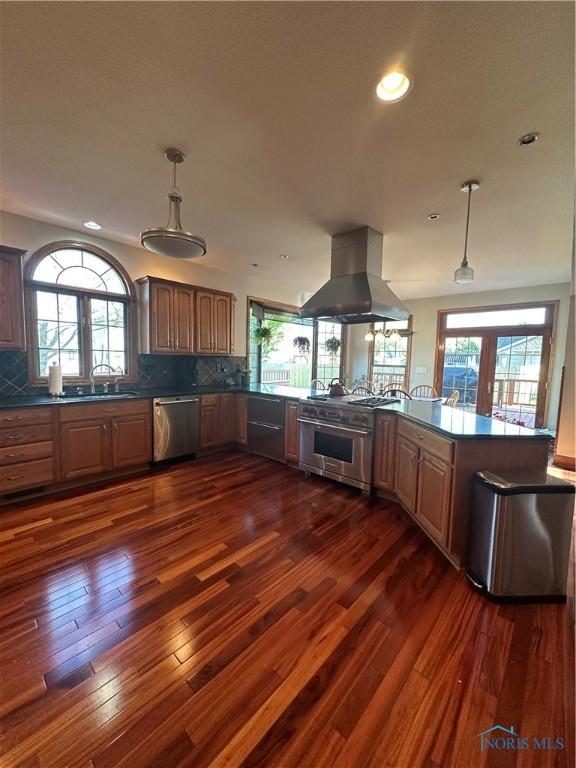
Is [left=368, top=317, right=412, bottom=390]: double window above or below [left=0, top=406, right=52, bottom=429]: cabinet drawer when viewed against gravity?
above

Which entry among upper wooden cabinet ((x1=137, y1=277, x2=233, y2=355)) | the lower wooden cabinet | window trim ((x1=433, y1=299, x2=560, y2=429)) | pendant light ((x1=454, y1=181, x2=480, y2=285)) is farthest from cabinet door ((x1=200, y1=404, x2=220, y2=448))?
window trim ((x1=433, y1=299, x2=560, y2=429))

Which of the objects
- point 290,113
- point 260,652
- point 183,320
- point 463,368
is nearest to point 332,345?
point 463,368

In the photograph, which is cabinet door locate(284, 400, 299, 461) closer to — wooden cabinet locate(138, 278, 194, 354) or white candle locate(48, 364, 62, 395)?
wooden cabinet locate(138, 278, 194, 354)

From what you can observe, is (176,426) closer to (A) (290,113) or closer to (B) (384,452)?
(B) (384,452)

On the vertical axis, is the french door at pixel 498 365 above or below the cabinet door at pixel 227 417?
above

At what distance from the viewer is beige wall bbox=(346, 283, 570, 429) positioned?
5227 millimetres

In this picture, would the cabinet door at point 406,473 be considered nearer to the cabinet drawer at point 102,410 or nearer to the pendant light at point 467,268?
the pendant light at point 467,268

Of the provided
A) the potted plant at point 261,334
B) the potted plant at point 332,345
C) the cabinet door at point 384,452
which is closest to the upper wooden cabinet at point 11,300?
the potted plant at point 261,334

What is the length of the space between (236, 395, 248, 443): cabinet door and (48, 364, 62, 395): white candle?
2146 millimetres

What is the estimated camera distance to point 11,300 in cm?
295

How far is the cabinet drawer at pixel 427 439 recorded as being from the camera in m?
2.12

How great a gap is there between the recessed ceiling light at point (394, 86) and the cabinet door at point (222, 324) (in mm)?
3367

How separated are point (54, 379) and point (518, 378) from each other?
7.19m

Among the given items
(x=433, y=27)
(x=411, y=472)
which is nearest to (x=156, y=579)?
(x=411, y=472)
